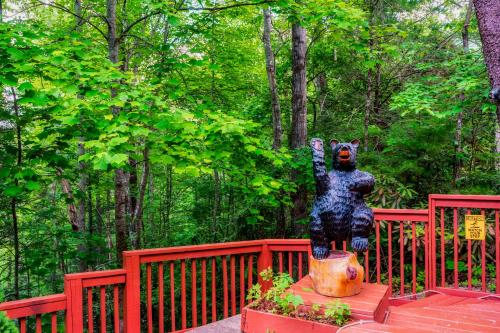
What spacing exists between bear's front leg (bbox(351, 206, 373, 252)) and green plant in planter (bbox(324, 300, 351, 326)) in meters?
0.46

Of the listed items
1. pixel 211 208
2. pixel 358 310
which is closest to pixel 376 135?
pixel 211 208

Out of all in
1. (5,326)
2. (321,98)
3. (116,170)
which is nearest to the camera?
(5,326)

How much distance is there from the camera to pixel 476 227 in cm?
345

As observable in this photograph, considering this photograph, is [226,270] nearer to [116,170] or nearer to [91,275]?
[91,275]

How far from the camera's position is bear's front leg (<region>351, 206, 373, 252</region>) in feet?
9.07

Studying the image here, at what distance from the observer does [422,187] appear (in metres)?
6.09

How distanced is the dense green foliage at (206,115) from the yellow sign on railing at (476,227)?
1.33 m

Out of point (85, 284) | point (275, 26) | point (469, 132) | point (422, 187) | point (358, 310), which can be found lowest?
point (358, 310)

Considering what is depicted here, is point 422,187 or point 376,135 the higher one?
point 376,135

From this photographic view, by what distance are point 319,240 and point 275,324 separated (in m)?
0.70

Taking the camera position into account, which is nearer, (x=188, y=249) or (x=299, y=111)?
(x=188, y=249)

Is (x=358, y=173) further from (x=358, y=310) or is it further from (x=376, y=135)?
(x=376, y=135)

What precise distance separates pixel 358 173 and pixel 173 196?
317 inches

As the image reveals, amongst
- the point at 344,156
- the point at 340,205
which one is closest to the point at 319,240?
the point at 340,205
